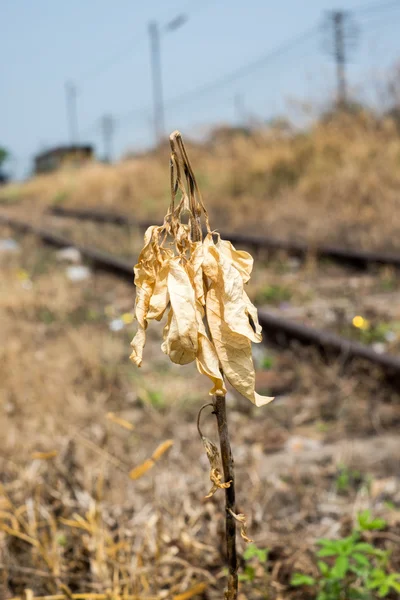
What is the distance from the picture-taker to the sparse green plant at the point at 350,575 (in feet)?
4.27

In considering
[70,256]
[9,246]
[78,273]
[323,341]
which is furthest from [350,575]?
[9,246]

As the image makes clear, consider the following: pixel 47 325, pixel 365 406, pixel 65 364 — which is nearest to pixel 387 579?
pixel 365 406

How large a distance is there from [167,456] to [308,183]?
8.52 meters

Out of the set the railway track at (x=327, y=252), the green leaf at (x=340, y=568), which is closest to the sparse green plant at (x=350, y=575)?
the green leaf at (x=340, y=568)

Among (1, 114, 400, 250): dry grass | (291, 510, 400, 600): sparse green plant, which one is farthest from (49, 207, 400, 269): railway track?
(291, 510, 400, 600): sparse green plant

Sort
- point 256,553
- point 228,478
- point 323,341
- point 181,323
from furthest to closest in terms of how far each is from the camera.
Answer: point 323,341 → point 256,553 → point 228,478 → point 181,323

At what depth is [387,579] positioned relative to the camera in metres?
1.28

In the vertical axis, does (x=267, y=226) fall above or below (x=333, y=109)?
below

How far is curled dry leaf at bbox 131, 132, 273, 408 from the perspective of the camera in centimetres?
79

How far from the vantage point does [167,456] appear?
2.35 meters

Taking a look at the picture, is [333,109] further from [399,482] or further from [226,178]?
[399,482]

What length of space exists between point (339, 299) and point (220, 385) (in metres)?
4.52

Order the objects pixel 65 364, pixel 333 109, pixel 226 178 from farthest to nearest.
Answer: pixel 226 178
pixel 333 109
pixel 65 364

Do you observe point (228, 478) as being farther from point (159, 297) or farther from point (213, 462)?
point (159, 297)
